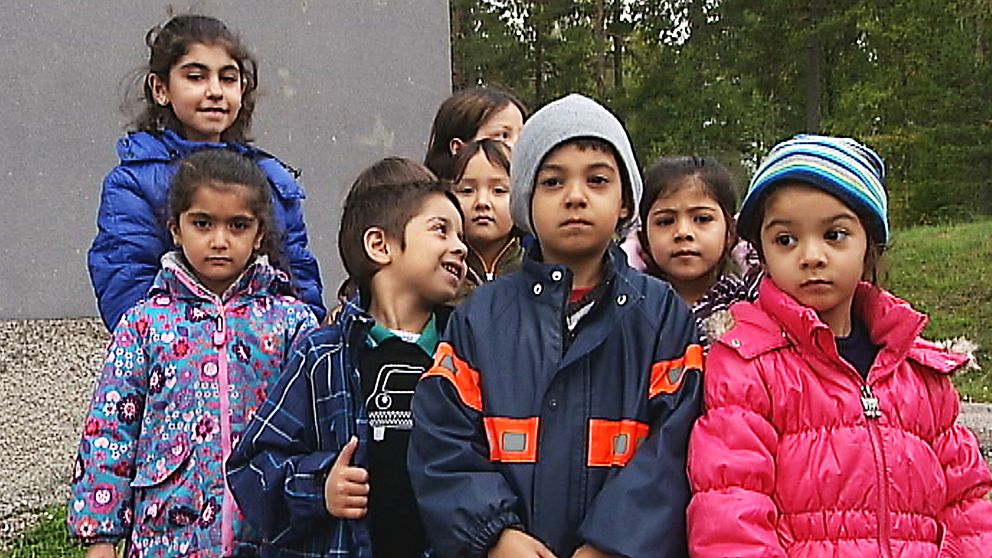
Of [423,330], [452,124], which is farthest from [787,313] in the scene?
[452,124]

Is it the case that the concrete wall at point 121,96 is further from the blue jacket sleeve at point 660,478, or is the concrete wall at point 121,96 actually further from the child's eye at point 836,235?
the child's eye at point 836,235

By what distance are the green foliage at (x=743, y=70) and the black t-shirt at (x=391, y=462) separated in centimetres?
2041

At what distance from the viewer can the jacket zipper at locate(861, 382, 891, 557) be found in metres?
2.34

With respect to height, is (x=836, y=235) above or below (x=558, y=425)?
above

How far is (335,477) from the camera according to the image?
2.65 m

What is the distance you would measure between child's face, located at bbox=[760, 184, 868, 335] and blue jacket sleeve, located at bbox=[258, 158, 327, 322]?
1.39 metres

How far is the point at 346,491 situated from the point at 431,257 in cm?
61

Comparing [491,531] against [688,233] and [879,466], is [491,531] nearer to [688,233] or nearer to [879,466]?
[879,466]

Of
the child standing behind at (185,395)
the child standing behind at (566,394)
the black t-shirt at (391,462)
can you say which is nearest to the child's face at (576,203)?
the child standing behind at (566,394)

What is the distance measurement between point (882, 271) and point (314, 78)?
810 centimetres

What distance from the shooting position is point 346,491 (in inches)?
104

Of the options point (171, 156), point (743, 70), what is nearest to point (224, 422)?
point (171, 156)

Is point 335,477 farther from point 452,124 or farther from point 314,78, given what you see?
point 314,78

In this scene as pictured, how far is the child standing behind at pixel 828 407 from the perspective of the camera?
2336mm
